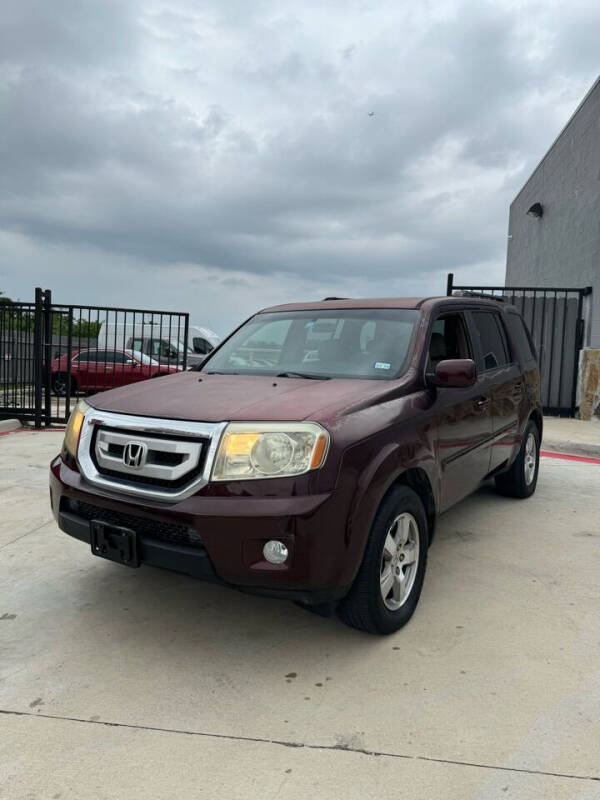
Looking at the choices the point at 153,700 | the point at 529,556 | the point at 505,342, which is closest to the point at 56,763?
the point at 153,700

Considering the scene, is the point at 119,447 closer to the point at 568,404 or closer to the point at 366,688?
the point at 366,688

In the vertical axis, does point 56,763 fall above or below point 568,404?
below

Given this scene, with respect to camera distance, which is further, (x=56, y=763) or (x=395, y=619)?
(x=395, y=619)

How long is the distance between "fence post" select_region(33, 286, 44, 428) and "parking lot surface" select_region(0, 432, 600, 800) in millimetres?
5987

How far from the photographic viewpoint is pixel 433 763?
2.13 m

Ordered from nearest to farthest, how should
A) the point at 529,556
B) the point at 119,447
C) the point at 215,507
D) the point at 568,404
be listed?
the point at 215,507 < the point at 119,447 < the point at 529,556 < the point at 568,404

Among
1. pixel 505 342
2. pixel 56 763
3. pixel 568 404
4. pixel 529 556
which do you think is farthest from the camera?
pixel 568 404

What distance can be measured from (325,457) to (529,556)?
2.28 m

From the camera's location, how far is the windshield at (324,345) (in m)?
3.55

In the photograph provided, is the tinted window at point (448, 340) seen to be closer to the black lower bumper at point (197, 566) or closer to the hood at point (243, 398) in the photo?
the hood at point (243, 398)

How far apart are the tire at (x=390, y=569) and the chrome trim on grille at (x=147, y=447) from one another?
85cm

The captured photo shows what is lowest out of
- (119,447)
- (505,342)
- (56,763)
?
(56,763)

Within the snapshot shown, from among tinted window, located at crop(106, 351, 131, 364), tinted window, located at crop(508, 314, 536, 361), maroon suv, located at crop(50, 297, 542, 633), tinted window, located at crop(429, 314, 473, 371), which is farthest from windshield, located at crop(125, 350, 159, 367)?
tinted window, located at crop(429, 314, 473, 371)

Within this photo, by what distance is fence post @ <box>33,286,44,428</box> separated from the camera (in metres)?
9.19
